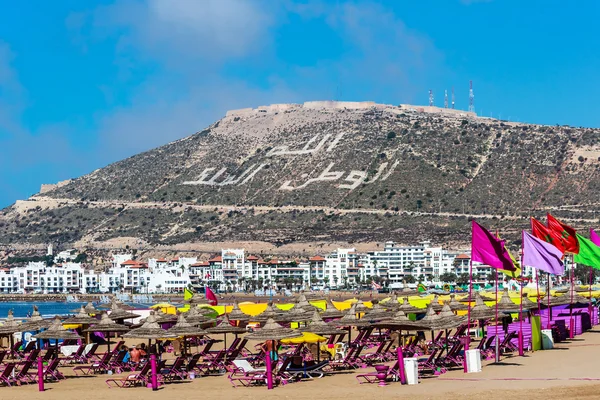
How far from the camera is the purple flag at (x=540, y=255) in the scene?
28.0 metres

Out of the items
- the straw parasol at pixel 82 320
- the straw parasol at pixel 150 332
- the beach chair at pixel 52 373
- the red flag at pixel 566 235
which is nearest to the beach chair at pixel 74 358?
the straw parasol at pixel 82 320

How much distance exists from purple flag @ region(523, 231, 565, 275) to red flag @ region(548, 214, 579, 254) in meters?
4.35

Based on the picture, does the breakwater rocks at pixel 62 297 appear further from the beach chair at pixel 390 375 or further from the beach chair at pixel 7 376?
the beach chair at pixel 390 375

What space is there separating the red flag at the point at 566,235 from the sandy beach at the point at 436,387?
480 centimetres

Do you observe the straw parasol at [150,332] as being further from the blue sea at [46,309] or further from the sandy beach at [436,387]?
the blue sea at [46,309]

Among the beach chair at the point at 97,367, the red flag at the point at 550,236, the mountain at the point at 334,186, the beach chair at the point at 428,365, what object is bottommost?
the beach chair at the point at 97,367

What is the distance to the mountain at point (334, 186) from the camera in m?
139

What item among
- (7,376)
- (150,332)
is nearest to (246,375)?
(150,332)

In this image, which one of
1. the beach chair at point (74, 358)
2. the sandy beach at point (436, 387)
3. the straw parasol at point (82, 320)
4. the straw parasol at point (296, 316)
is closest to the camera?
the sandy beach at point (436, 387)

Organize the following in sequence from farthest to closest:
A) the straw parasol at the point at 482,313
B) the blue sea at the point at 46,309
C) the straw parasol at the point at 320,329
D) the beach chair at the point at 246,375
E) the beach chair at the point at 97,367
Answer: the blue sea at the point at 46,309 < the straw parasol at the point at 482,313 < the beach chair at the point at 97,367 < the straw parasol at the point at 320,329 < the beach chair at the point at 246,375

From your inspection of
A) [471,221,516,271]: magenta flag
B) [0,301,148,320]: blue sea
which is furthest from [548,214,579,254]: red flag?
[0,301,148,320]: blue sea

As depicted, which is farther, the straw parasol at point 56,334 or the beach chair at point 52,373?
the straw parasol at point 56,334

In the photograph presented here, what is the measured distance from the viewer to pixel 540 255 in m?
28.4

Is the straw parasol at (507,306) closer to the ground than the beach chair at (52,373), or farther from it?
farther from it
